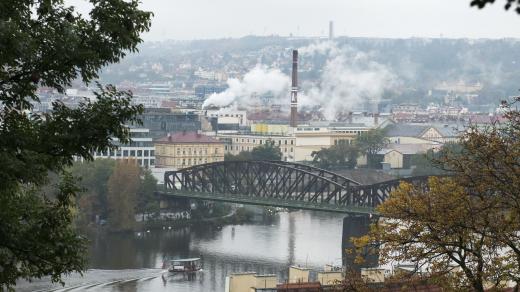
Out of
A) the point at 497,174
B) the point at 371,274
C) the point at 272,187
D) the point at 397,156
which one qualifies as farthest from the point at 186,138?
the point at 497,174

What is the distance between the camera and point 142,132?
261 feet

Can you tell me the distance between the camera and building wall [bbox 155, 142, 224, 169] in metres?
79.6

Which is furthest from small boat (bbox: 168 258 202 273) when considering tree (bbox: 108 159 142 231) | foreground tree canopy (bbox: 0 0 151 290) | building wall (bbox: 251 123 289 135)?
building wall (bbox: 251 123 289 135)

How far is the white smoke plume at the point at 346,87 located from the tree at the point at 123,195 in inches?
2764

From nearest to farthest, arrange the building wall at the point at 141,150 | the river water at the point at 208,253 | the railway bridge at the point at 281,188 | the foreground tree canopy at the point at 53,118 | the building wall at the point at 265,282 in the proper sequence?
the foreground tree canopy at the point at 53,118, the building wall at the point at 265,282, the river water at the point at 208,253, the railway bridge at the point at 281,188, the building wall at the point at 141,150

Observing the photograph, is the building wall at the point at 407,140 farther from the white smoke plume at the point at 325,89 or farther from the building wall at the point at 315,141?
the white smoke plume at the point at 325,89

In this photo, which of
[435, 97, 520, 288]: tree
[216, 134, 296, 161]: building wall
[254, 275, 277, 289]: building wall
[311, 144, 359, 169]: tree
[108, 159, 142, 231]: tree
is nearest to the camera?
[435, 97, 520, 288]: tree

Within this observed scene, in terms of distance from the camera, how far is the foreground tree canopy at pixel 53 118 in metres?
9.68

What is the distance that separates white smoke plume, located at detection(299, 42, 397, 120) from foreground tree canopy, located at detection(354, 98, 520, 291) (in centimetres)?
11718

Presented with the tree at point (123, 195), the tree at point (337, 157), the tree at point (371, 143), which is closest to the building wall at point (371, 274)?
the tree at point (123, 195)

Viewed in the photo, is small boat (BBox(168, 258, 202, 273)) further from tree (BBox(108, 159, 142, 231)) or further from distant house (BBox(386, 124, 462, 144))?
distant house (BBox(386, 124, 462, 144))

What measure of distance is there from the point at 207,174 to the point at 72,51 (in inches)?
2105

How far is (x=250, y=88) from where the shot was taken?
14662 centimetres

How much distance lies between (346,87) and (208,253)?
400ft
